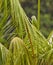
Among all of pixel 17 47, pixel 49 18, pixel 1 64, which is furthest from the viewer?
pixel 49 18

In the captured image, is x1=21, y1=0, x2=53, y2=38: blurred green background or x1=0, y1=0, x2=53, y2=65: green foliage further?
x1=21, y1=0, x2=53, y2=38: blurred green background

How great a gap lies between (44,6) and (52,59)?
695 centimetres

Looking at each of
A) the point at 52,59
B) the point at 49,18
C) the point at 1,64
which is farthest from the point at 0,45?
the point at 49,18

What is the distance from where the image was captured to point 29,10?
804cm

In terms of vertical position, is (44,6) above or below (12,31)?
above

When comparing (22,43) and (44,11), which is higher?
(44,11)

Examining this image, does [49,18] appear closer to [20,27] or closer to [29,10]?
[29,10]

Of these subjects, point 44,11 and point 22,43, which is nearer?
point 22,43

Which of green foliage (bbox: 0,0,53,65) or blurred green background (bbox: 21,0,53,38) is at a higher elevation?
blurred green background (bbox: 21,0,53,38)

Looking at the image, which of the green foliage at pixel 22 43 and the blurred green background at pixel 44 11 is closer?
the green foliage at pixel 22 43

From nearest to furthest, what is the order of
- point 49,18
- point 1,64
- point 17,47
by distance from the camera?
1. point 17,47
2. point 1,64
3. point 49,18

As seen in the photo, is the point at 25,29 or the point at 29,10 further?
the point at 29,10

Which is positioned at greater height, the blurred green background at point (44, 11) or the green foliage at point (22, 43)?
the blurred green background at point (44, 11)

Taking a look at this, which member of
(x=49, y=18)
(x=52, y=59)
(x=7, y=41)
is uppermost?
(x=49, y=18)
